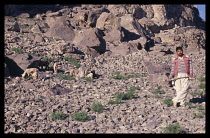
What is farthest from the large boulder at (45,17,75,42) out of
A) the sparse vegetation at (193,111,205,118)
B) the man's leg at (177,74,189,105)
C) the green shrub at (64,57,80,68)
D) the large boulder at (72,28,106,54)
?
the sparse vegetation at (193,111,205,118)

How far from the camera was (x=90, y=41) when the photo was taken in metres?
20.4

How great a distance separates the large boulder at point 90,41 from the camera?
20.1m

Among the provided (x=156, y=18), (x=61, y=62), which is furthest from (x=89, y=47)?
(x=156, y=18)

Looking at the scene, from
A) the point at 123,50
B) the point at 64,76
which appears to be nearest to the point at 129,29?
the point at 123,50

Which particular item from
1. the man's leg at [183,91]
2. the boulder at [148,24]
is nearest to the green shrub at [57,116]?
the man's leg at [183,91]

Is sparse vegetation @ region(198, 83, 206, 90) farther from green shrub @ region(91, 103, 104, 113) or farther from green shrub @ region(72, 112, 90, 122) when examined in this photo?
green shrub @ region(72, 112, 90, 122)

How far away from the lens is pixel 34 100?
8.70 m

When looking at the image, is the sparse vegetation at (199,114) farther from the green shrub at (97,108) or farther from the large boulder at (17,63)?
the large boulder at (17,63)

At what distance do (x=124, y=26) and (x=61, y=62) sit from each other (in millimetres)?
13817

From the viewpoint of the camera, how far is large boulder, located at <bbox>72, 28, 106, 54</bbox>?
2012 cm

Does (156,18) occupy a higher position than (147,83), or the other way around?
(156,18)

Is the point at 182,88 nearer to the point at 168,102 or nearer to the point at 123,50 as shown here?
the point at 168,102
